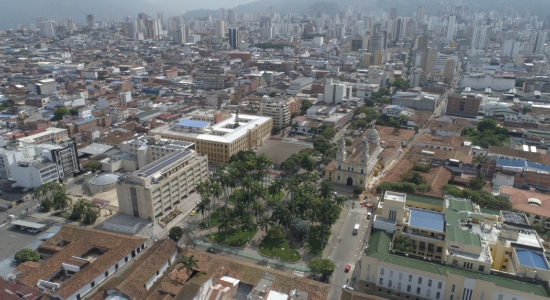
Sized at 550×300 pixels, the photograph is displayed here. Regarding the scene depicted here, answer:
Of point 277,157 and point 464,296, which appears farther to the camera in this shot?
point 277,157

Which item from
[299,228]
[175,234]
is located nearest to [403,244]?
[299,228]

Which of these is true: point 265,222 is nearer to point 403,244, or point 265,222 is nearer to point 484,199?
point 403,244

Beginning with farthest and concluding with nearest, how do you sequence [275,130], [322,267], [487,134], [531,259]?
[275,130] < [487,134] < [322,267] < [531,259]

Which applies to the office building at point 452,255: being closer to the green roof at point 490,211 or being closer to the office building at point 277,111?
the green roof at point 490,211

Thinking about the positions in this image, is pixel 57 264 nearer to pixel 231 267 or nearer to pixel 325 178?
pixel 231 267

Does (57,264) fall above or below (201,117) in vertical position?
below

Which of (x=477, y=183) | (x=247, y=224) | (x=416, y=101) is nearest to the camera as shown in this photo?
(x=247, y=224)

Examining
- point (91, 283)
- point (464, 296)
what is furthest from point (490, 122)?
point (91, 283)
